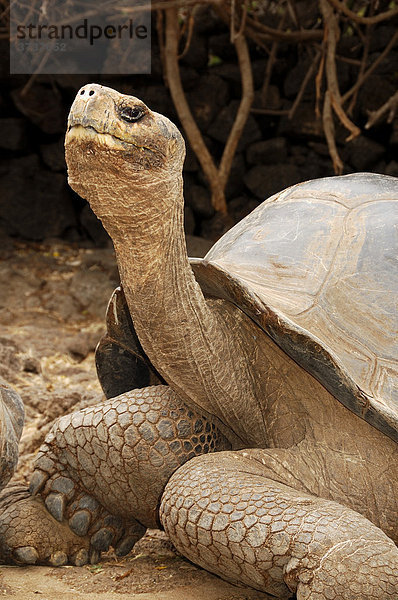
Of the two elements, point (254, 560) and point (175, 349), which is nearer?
point (254, 560)

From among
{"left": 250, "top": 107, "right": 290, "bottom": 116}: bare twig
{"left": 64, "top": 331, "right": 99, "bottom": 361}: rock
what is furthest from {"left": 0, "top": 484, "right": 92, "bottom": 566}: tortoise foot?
{"left": 250, "top": 107, "right": 290, "bottom": 116}: bare twig

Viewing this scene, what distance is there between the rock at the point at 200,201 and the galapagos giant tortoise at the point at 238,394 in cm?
482

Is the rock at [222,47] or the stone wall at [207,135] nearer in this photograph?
the stone wall at [207,135]

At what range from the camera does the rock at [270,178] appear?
7.36 meters

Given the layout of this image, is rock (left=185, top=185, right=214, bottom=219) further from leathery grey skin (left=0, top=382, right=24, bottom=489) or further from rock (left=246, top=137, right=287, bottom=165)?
leathery grey skin (left=0, top=382, right=24, bottom=489)

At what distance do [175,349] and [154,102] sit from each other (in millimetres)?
5719

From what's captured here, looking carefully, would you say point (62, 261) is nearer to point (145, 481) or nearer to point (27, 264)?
point (27, 264)

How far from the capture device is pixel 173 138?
189 cm

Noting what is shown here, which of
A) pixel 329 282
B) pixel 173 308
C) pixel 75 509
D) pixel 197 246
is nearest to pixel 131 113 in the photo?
pixel 173 308

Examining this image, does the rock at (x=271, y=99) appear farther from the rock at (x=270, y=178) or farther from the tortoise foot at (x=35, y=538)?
the tortoise foot at (x=35, y=538)

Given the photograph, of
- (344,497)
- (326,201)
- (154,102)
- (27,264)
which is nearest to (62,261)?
(27,264)

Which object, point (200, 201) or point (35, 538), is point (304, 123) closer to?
point (200, 201)

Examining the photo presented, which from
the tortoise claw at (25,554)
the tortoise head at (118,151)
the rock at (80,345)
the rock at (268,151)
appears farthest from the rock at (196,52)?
the tortoise claw at (25,554)

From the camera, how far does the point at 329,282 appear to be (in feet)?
7.80
